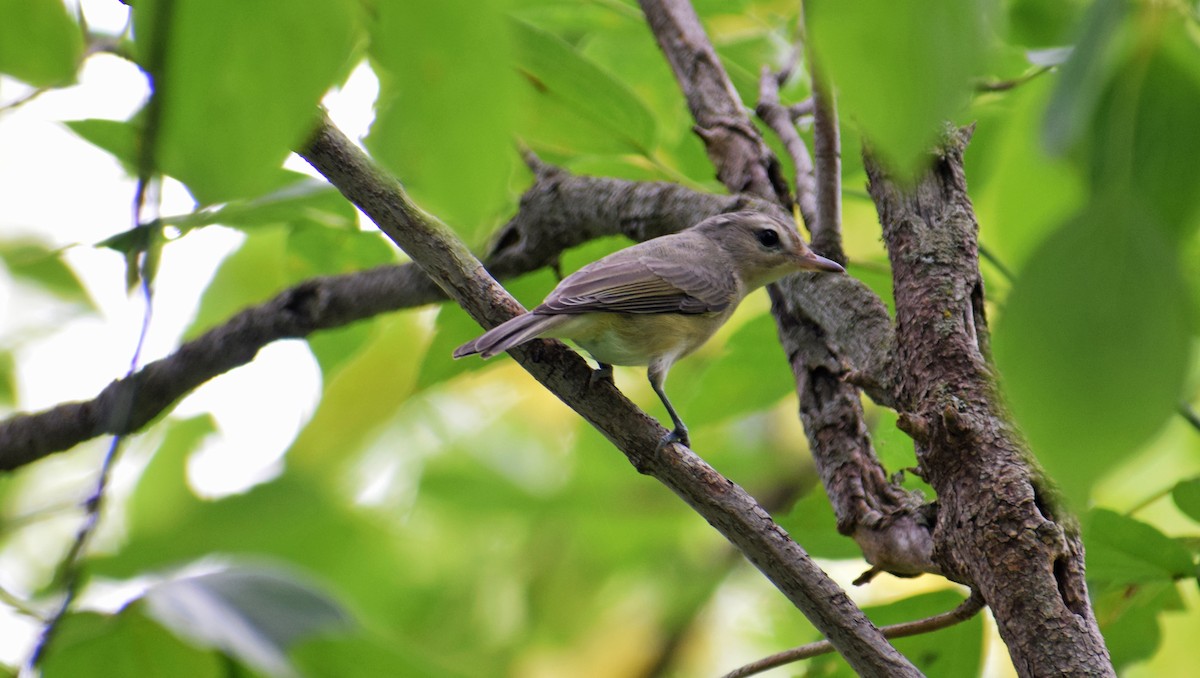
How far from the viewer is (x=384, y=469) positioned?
4664mm

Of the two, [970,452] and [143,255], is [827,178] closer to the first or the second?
[970,452]

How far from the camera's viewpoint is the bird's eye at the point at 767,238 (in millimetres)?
2425

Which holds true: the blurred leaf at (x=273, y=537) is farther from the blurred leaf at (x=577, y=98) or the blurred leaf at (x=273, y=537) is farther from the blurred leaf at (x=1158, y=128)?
the blurred leaf at (x=1158, y=128)

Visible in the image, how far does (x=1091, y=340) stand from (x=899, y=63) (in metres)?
0.20

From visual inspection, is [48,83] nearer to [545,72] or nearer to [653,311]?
[545,72]

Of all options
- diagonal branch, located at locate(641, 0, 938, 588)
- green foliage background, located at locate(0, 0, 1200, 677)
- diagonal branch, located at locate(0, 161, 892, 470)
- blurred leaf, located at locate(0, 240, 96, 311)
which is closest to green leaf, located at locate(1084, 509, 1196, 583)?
green foliage background, located at locate(0, 0, 1200, 677)

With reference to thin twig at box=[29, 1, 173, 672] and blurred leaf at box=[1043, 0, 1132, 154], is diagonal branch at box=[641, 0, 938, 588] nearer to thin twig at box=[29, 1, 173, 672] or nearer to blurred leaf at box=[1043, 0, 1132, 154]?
Answer: blurred leaf at box=[1043, 0, 1132, 154]

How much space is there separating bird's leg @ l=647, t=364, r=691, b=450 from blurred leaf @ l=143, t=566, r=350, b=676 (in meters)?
0.70

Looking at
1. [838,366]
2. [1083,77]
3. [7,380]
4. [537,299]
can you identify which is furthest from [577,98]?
[7,380]

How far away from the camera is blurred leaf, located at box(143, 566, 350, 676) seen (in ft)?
2.83

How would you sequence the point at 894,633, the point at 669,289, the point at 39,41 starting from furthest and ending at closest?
the point at 669,289 → the point at 894,633 → the point at 39,41

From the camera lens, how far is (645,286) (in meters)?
2.79

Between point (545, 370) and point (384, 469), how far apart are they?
3.13m

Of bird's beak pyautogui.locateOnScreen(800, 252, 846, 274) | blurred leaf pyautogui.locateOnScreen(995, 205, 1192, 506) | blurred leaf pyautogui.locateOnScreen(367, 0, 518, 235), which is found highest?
bird's beak pyautogui.locateOnScreen(800, 252, 846, 274)
